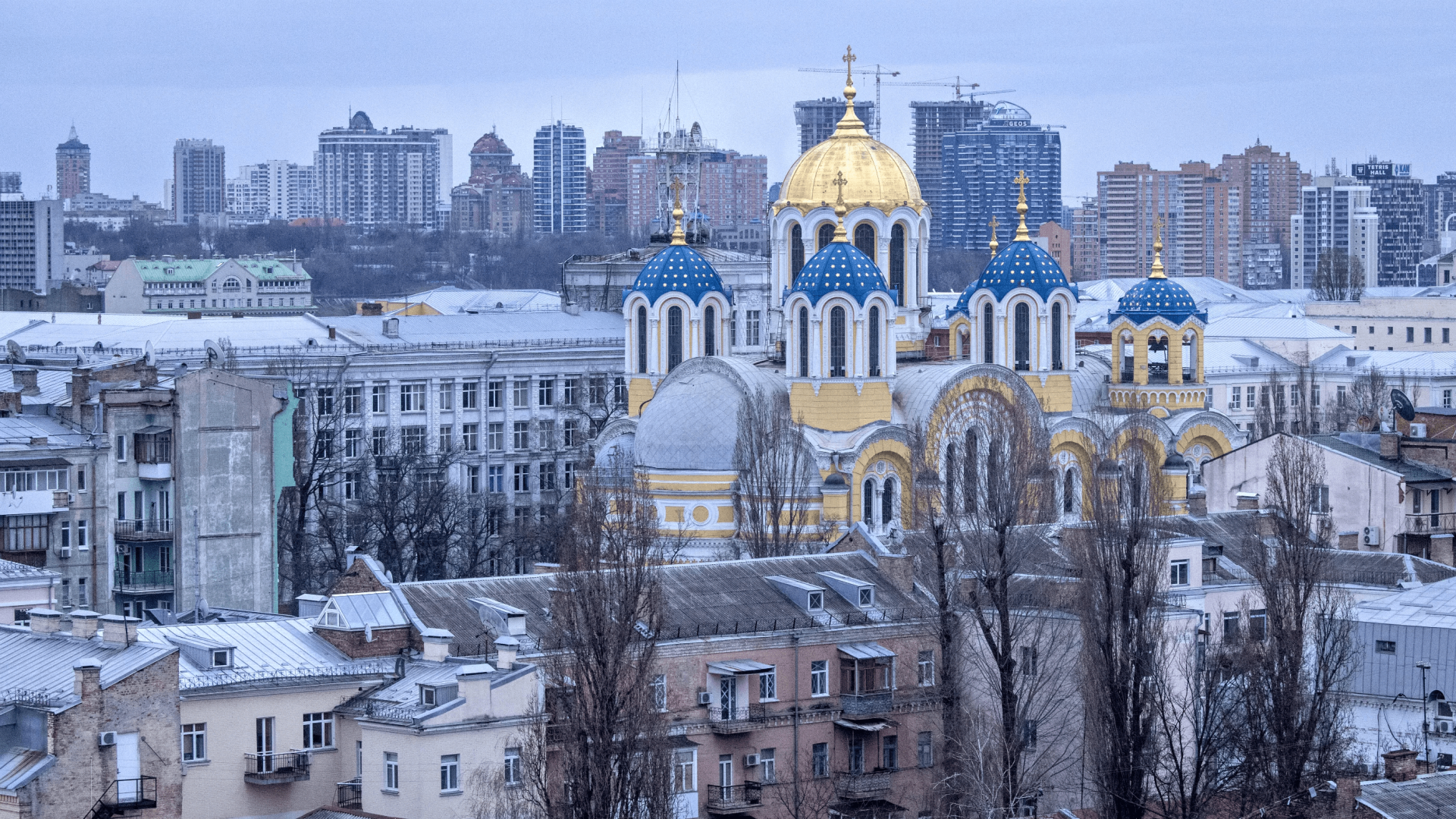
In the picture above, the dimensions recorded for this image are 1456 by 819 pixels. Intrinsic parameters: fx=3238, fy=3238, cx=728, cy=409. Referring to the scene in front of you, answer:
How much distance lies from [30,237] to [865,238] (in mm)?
81066

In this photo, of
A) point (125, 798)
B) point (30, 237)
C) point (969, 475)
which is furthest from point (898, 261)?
point (30, 237)

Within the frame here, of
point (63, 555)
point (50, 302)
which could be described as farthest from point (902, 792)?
point (50, 302)

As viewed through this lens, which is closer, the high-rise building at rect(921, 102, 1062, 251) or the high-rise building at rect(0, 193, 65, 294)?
the high-rise building at rect(0, 193, 65, 294)

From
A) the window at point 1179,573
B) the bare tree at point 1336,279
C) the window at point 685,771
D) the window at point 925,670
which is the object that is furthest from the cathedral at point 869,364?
the bare tree at point 1336,279

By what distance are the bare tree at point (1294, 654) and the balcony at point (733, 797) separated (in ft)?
17.7

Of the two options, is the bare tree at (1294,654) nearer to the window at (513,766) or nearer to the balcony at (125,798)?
the window at (513,766)

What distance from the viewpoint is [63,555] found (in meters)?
45.9

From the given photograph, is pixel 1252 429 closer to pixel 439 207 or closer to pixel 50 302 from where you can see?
pixel 50 302

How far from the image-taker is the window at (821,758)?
35969mm

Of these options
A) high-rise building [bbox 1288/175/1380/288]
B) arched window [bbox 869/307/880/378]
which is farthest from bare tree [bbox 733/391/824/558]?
high-rise building [bbox 1288/175/1380/288]

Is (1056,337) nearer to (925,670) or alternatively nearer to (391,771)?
(925,670)

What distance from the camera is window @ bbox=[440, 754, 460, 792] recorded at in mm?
31531

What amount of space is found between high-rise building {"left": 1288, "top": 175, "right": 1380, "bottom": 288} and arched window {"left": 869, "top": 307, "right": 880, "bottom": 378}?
336ft

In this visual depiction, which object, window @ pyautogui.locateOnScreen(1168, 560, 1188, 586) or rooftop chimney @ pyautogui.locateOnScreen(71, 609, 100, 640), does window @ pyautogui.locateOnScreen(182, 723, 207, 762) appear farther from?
window @ pyautogui.locateOnScreen(1168, 560, 1188, 586)
